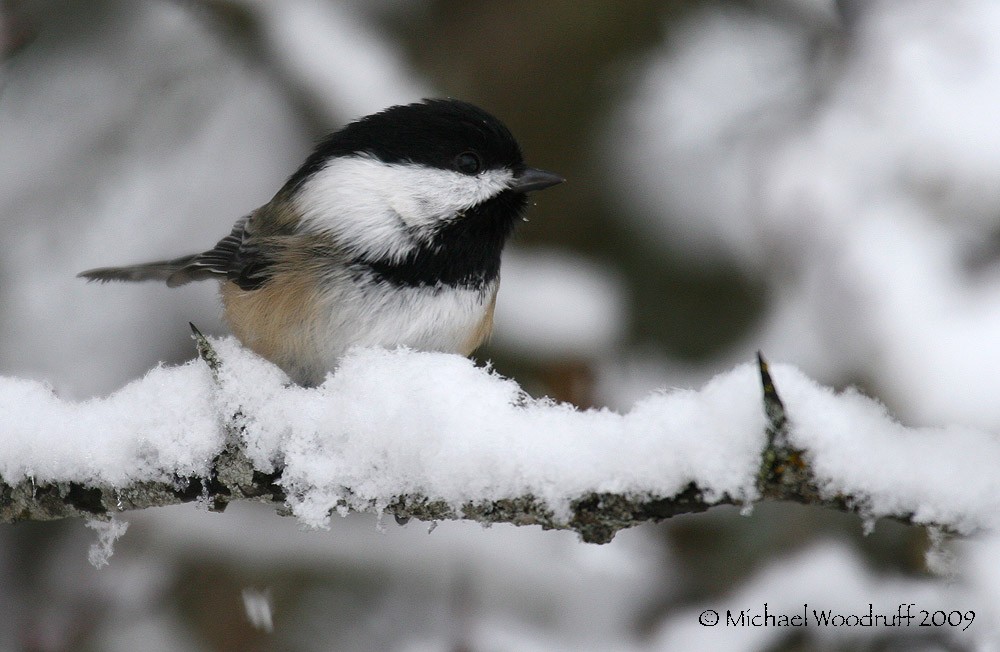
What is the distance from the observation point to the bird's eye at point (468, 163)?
2.01 m

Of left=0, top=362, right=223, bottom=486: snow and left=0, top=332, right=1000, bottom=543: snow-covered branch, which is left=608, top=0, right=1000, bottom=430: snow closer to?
left=0, top=332, right=1000, bottom=543: snow-covered branch

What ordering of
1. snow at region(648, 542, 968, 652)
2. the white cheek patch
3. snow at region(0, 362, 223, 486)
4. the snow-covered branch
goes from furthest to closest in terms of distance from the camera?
the white cheek patch → snow at region(648, 542, 968, 652) → snow at region(0, 362, 223, 486) → the snow-covered branch

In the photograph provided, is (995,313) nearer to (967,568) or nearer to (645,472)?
Result: (967,568)

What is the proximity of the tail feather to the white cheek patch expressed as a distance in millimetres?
526

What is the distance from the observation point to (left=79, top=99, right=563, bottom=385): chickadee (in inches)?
73.9

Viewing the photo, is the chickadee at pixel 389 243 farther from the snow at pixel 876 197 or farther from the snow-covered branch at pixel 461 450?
the snow at pixel 876 197

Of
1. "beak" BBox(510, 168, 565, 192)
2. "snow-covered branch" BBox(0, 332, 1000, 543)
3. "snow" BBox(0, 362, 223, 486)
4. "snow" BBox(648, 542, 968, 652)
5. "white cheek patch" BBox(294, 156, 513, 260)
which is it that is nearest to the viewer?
"snow-covered branch" BBox(0, 332, 1000, 543)

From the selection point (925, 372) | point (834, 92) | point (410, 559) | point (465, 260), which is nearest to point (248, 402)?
point (465, 260)

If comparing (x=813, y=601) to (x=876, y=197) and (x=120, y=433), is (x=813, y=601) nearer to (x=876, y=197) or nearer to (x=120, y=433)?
(x=876, y=197)

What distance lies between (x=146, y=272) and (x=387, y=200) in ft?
2.85

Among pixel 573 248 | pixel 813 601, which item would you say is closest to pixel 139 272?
pixel 573 248

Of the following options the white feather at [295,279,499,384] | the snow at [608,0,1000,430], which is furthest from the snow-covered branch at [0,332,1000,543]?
the snow at [608,0,1000,430]

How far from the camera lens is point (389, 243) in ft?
6.30

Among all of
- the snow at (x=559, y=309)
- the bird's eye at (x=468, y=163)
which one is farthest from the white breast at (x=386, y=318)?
the snow at (x=559, y=309)
